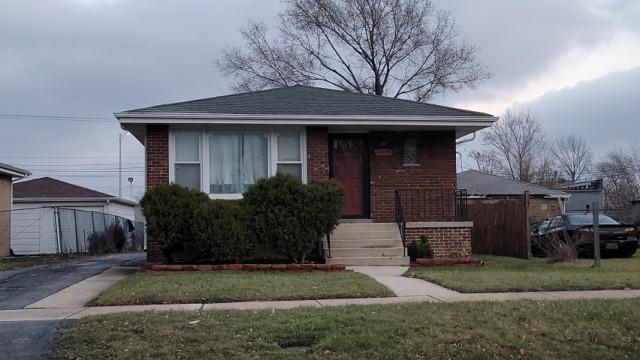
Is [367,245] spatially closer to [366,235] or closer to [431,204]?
[366,235]

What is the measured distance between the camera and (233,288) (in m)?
→ 9.29

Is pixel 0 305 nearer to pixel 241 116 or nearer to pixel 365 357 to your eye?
pixel 365 357

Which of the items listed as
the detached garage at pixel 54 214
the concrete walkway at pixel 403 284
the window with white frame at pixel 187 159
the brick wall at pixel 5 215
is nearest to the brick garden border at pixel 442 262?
the concrete walkway at pixel 403 284

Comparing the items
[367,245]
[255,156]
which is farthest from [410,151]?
[255,156]

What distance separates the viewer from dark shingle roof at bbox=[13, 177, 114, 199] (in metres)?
32.4

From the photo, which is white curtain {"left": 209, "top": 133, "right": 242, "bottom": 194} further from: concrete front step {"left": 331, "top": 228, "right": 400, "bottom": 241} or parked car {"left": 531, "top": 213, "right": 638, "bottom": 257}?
parked car {"left": 531, "top": 213, "right": 638, "bottom": 257}

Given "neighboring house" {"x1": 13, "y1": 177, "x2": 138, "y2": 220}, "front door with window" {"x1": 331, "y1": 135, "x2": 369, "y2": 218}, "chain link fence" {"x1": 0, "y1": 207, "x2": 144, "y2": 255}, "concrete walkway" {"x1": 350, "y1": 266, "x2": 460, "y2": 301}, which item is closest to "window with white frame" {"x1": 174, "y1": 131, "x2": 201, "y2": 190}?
"front door with window" {"x1": 331, "y1": 135, "x2": 369, "y2": 218}

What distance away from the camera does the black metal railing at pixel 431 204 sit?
50.7ft

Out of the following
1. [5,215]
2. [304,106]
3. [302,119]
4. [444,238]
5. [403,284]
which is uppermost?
[304,106]

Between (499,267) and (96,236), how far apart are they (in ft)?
50.4

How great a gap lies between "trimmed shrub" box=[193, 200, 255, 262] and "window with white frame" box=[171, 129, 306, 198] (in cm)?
170

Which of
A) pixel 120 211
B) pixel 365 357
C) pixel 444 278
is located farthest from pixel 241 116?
pixel 120 211

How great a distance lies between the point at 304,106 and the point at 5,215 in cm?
1381

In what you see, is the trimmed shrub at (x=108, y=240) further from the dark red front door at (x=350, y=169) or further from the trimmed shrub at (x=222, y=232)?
the trimmed shrub at (x=222, y=232)
